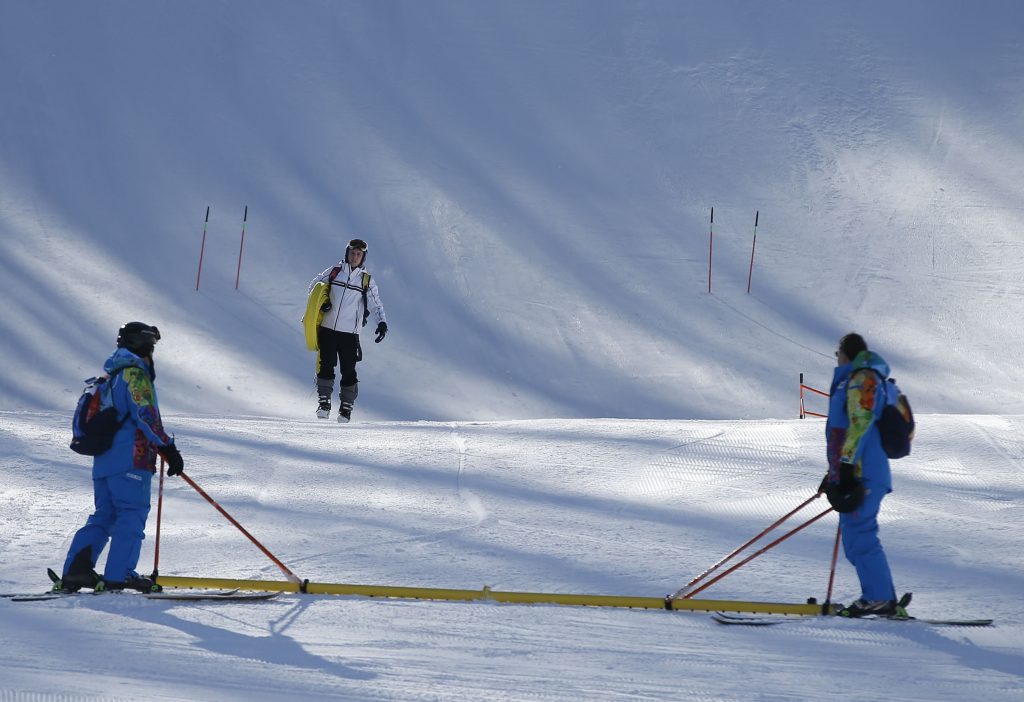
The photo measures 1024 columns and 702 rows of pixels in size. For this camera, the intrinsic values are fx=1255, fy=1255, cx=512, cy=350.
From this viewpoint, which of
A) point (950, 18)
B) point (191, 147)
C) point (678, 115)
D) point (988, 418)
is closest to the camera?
point (988, 418)

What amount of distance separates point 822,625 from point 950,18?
2576cm

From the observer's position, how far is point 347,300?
10578mm

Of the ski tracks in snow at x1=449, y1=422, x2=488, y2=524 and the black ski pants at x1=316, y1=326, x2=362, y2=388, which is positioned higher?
the black ski pants at x1=316, y1=326, x2=362, y2=388

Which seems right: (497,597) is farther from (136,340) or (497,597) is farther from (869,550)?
(136,340)

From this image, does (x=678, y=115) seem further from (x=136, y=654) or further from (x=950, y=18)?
(x=136, y=654)

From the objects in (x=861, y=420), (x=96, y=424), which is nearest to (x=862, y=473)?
(x=861, y=420)

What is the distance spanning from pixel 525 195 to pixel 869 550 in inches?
661

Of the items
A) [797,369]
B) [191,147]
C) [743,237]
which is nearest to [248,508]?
[797,369]

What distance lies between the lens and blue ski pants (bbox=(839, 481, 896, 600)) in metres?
5.46

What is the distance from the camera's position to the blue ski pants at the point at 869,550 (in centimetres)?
546

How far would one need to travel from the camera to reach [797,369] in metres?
16.5

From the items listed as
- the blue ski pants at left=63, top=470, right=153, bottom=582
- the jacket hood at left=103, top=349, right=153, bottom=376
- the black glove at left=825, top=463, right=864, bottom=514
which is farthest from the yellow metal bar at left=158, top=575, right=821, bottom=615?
the jacket hood at left=103, top=349, right=153, bottom=376

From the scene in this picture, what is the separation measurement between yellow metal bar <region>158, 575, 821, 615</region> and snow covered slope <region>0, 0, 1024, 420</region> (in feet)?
28.5

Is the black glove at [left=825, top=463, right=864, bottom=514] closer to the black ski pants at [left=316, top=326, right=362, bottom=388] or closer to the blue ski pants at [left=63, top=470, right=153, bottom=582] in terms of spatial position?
the blue ski pants at [left=63, top=470, right=153, bottom=582]
